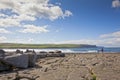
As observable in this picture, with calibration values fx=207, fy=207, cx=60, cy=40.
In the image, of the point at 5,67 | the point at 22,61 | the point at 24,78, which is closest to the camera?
the point at 24,78

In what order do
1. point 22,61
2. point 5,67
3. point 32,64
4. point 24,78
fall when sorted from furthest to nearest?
point 32,64
point 22,61
point 5,67
point 24,78

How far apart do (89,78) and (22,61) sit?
4.54 metres

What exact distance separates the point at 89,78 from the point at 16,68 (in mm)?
4429

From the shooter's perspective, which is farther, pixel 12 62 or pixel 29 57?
pixel 29 57

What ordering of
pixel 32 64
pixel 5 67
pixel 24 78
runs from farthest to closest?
pixel 32 64
pixel 5 67
pixel 24 78

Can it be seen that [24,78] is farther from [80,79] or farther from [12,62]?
[12,62]

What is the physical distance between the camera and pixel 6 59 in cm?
1018

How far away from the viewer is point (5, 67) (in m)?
10.1

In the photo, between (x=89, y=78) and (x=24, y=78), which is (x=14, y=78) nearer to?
(x=24, y=78)

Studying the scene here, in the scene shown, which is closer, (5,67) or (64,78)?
(64,78)

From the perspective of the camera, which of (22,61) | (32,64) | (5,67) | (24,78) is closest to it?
(24,78)

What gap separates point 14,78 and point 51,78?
139 centimetres

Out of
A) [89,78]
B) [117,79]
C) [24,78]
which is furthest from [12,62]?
[117,79]

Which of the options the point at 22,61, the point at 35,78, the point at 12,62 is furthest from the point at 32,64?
the point at 35,78
